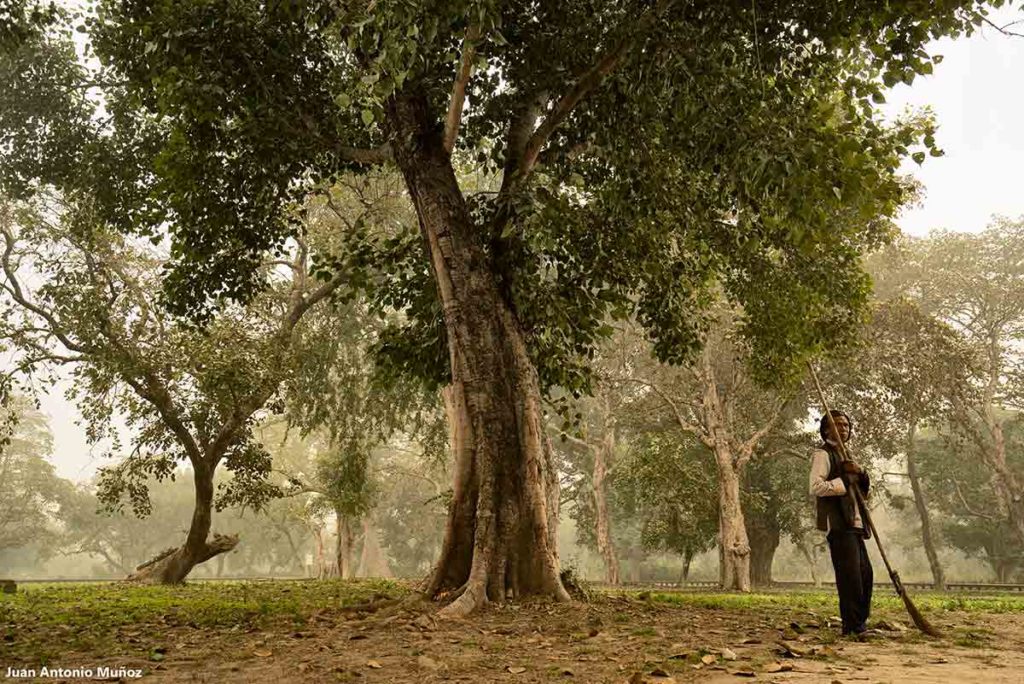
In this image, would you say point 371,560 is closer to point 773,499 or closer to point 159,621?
point 773,499

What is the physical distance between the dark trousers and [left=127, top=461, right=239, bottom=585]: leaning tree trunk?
54.2ft

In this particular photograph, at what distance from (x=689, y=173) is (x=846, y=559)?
6.69 metres

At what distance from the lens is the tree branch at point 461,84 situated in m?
7.22

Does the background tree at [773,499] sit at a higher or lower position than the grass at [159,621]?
higher

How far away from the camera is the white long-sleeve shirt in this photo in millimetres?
7324

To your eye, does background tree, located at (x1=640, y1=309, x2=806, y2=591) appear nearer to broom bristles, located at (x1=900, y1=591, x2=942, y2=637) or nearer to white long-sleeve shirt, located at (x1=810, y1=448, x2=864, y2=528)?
white long-sleeve shirt, located at (x1=810, y1=448, x2=864, y2=528)

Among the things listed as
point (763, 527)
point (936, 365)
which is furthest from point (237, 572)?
point (936, 365)

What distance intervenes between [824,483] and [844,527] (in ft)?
1.70

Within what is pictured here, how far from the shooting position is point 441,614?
7.70 meters

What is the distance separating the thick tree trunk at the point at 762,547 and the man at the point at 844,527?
86.4 ft

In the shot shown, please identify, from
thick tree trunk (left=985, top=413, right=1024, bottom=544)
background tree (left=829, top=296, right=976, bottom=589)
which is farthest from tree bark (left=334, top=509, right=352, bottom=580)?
thick tree trunk (left=985, top=413, right=1024, bottom=544)

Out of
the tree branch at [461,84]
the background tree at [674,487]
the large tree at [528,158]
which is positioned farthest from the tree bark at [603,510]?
the tree branch at [461,84]

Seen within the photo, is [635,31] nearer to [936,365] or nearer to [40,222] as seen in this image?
[40,222]

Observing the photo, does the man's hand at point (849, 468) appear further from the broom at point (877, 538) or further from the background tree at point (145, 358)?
the background tree at point (145, 358)
